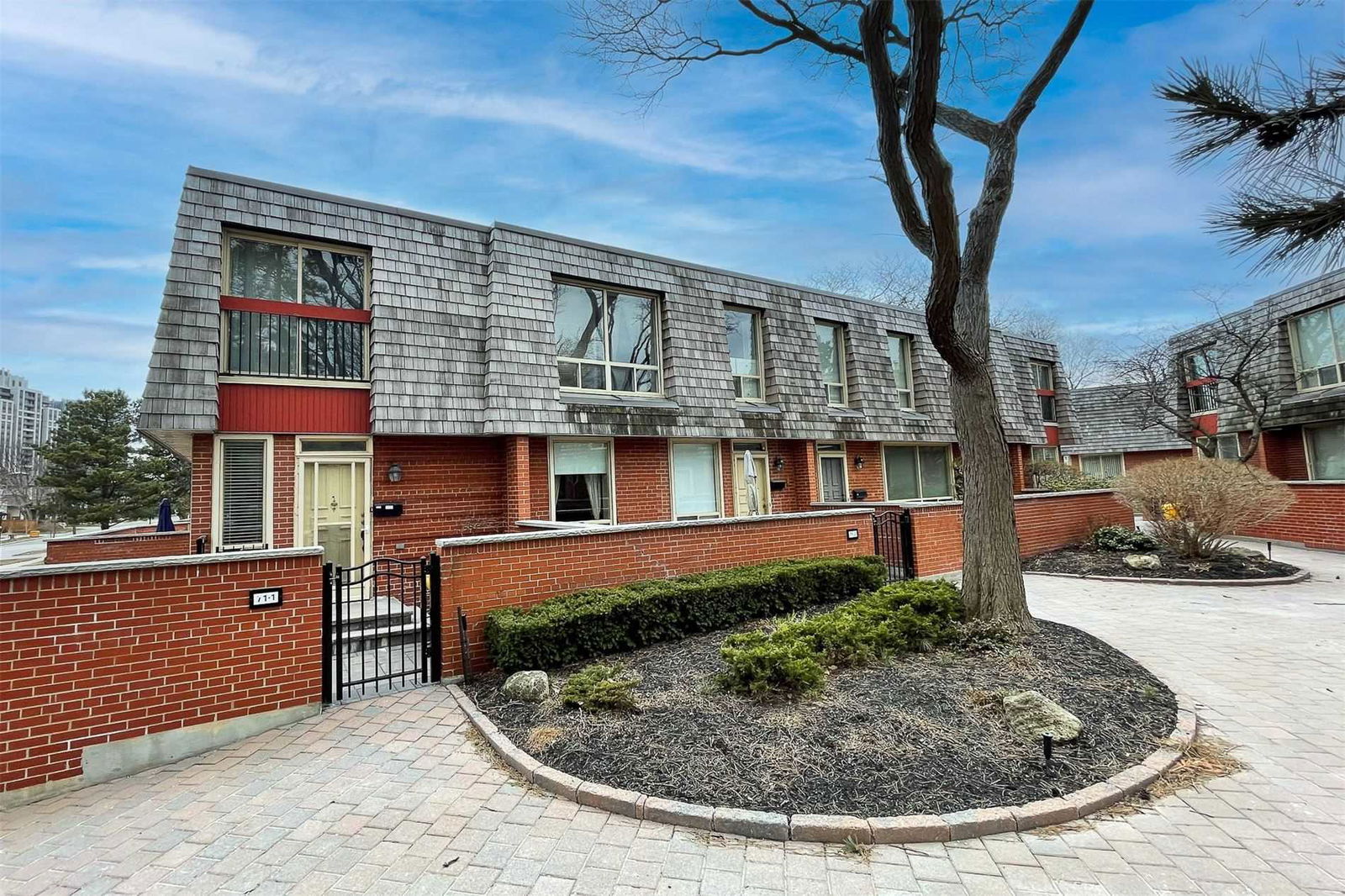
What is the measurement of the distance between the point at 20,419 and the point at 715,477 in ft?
198

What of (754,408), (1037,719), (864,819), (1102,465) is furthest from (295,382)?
(1102,465)

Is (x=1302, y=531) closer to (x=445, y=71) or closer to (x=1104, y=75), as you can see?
(x=1104, y=75)

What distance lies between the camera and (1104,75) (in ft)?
22.5

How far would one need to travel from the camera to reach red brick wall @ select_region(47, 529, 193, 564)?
9.21 metres

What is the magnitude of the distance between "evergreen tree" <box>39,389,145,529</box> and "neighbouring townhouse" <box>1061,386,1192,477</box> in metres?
44.7

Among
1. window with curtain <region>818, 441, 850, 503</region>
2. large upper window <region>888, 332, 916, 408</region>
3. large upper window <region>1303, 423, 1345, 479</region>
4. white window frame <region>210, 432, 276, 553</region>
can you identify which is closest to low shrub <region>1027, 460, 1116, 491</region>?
large upper window <region>1303, 423, 1345, 479</region>

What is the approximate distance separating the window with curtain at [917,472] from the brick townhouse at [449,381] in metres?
2.60

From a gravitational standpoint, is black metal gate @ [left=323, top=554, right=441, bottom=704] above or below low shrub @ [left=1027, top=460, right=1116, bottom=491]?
below

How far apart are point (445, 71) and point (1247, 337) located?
22.2 metres

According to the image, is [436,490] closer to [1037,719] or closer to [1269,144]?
[1037,719]

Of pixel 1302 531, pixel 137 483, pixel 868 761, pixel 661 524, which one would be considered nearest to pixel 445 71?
pixel 661 524

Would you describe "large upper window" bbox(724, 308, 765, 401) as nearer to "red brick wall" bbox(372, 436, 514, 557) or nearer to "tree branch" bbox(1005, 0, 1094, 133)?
"red brick wall" bbox(372, 436, 514, 557)

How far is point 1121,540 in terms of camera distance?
1153cm

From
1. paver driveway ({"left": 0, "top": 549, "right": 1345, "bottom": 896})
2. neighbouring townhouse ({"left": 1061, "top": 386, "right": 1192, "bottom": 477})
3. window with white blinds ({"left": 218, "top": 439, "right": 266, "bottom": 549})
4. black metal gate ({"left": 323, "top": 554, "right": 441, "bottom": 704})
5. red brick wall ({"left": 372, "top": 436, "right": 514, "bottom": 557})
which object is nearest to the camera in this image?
paver driveway ({"left": 0, "top": 549, "right": 1345, "bottom": 896})
